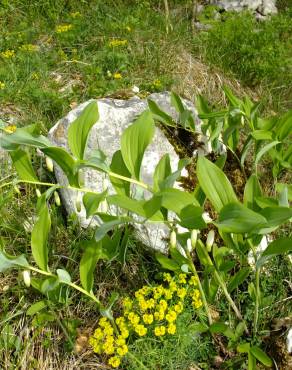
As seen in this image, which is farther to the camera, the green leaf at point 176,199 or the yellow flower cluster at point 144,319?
the yellow flower cluster at point 144,319

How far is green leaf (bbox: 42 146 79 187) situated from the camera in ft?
5.32

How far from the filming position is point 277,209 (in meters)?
1.48

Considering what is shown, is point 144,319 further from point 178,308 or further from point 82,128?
point 82,128

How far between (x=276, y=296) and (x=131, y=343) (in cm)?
78

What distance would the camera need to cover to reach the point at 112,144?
2762 mm

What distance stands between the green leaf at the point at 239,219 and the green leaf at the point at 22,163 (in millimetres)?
781

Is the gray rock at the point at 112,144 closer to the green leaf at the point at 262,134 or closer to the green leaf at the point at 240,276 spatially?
the green leaf at the point at 240,276

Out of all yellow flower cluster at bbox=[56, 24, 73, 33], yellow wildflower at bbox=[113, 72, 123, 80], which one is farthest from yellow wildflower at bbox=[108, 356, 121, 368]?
yellow flower cluster at bbox=[56, 24, 73, 33]

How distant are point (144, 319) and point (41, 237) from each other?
59cm

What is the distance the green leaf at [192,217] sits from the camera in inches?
59.9

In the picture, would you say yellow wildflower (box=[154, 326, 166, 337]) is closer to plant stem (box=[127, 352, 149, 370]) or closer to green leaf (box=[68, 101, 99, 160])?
plant stem (box=[127, 352, 149, 370])

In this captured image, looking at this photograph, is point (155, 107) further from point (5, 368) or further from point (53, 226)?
point (5, 368)

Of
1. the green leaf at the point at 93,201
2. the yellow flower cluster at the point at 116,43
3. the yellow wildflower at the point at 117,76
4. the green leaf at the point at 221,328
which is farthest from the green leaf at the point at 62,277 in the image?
the yellow flower cluster at the point at 116,43

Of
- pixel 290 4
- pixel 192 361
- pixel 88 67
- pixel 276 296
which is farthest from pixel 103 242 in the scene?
pixel 290 4
